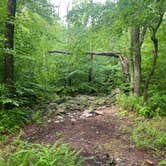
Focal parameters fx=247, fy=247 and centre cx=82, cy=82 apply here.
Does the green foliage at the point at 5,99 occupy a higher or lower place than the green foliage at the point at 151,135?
higher

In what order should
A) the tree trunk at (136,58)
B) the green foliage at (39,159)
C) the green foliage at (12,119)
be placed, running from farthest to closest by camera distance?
the tree trunk at (136,58)
the green foliage at (12,119)
the green foliage at (39,159)

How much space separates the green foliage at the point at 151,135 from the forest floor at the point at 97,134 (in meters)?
0.18

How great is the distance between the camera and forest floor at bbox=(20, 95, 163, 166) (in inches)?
189

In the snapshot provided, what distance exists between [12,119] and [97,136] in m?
2.56

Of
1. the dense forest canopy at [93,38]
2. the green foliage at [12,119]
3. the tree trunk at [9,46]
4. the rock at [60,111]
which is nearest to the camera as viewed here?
the green foliage at [12,119]

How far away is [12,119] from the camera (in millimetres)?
6949

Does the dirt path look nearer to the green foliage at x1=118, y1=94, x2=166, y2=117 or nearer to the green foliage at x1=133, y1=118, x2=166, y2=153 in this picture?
the green foliage at x1=133, y1=118, x2=166, y2=153

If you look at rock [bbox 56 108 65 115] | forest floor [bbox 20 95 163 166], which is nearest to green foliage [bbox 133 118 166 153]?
forest floor [bbox 20 95 163 166]

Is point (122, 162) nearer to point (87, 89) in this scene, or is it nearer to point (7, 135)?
point (7, 135)

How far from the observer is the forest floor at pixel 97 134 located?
4.80 metres

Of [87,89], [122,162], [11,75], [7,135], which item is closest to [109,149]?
[122,162]

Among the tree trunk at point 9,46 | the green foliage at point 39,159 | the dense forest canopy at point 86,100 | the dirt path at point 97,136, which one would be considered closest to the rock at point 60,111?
the dense forest canopy at point 86,100

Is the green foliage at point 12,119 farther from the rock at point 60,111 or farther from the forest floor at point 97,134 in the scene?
the rock at point 60,111

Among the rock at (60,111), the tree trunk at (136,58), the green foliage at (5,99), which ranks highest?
the tree trunk at (136,58)
